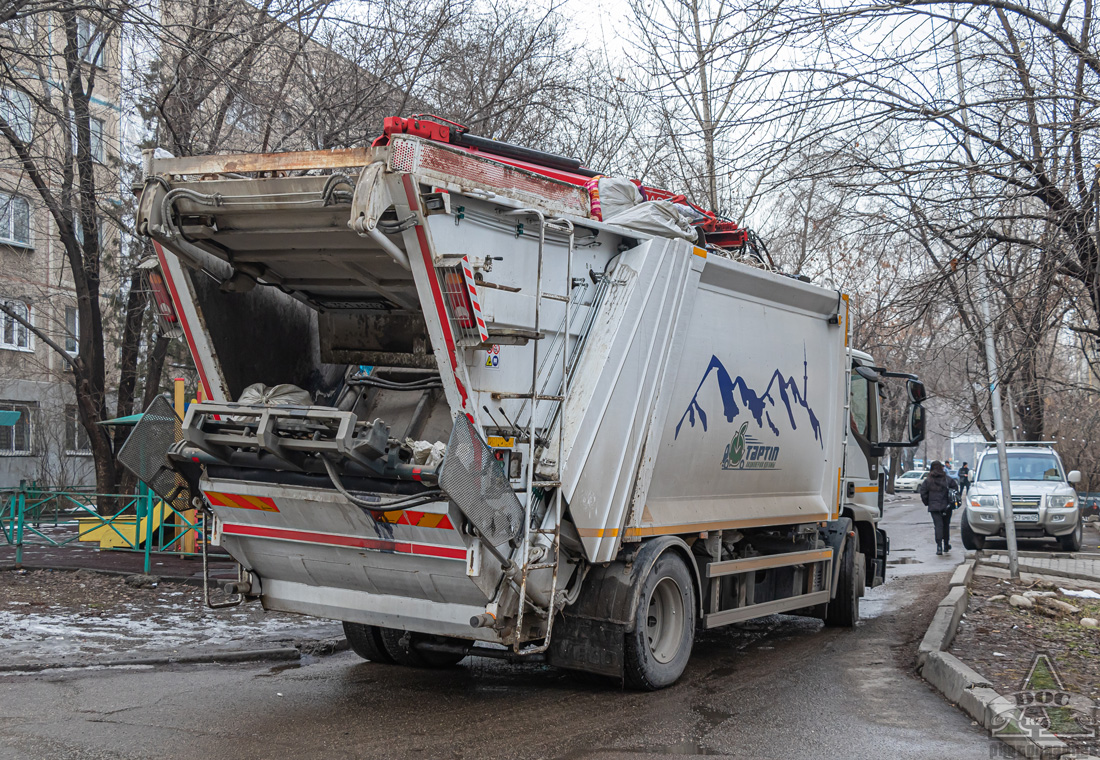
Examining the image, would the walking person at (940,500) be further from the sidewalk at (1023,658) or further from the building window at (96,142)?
the building window at (96,142)

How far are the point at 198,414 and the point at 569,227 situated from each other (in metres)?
2.36

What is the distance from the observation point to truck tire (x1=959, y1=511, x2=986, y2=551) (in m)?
18.9

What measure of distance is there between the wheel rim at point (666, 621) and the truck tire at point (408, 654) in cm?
140

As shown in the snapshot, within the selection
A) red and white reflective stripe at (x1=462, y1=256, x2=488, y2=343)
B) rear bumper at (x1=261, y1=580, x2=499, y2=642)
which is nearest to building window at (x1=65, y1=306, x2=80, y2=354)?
rear bumper at (x1=261, y1=580, x2=499, y2=642)

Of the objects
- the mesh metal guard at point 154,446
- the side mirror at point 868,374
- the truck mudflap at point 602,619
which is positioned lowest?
the truck mudflap at point 602,619

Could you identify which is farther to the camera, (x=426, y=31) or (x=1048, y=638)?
(x=426, y=31)

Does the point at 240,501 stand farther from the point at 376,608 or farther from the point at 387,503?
the point at 387,503

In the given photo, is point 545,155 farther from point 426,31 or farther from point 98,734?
point 426,31

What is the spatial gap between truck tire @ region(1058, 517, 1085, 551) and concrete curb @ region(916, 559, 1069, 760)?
11.5 meters

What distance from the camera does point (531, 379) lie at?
575 cm

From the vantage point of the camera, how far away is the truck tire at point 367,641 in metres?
7.17

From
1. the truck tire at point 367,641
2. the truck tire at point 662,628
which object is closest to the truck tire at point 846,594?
the truck tire at point 662,628

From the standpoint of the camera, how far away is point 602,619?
6152mm

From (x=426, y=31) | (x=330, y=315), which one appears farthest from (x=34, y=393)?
(x=330, y=315)
